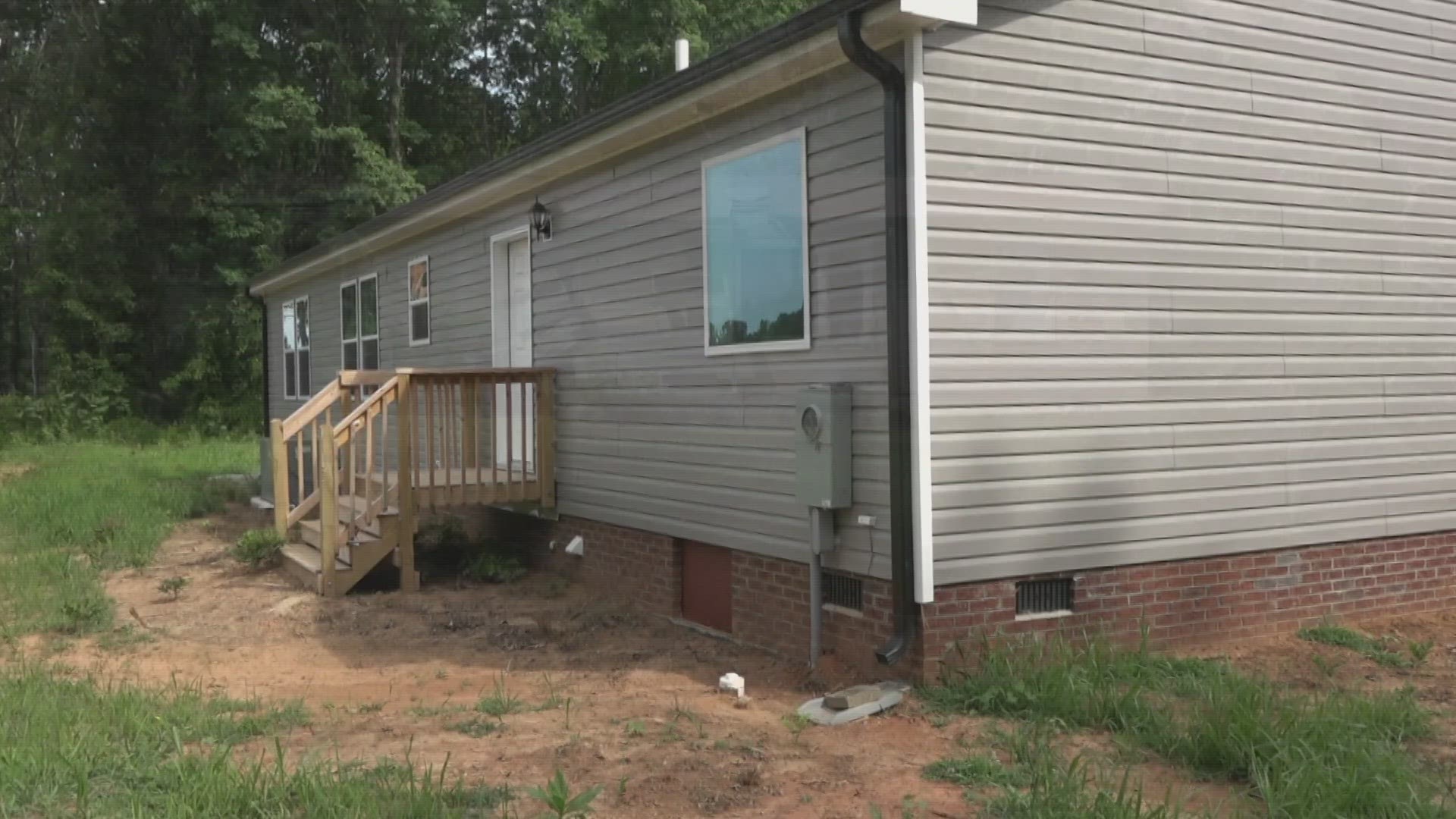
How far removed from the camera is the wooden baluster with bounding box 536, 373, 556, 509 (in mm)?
8883

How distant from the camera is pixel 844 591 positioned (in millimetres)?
5992

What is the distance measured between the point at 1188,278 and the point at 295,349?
13.5 metres

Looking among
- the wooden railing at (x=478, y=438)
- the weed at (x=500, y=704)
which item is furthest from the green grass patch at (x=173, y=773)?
the wooden railing at (x=478, y=438)

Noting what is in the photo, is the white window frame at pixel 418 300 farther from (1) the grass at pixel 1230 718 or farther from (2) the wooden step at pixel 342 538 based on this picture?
(1) the grass at pixel 1230 718

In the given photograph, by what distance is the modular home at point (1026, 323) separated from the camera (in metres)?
5.52

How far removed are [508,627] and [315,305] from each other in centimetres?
936

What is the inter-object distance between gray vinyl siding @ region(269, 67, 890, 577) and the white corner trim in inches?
21.4

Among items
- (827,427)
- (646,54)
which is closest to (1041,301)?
(827,427)

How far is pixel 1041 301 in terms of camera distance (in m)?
5.77

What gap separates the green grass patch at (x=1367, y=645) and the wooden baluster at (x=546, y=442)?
17.5ft

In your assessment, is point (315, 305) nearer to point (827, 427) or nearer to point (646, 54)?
point (827, 427)

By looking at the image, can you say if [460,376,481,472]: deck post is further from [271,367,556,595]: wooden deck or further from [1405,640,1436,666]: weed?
[1405,640,1436,666]: weed

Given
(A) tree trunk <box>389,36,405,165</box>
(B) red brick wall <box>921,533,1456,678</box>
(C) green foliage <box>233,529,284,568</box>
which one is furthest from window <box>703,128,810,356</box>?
(A) tree trunk <box>389,36,405,165</box>

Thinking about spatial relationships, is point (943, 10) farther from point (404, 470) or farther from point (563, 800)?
point (404, 470)
